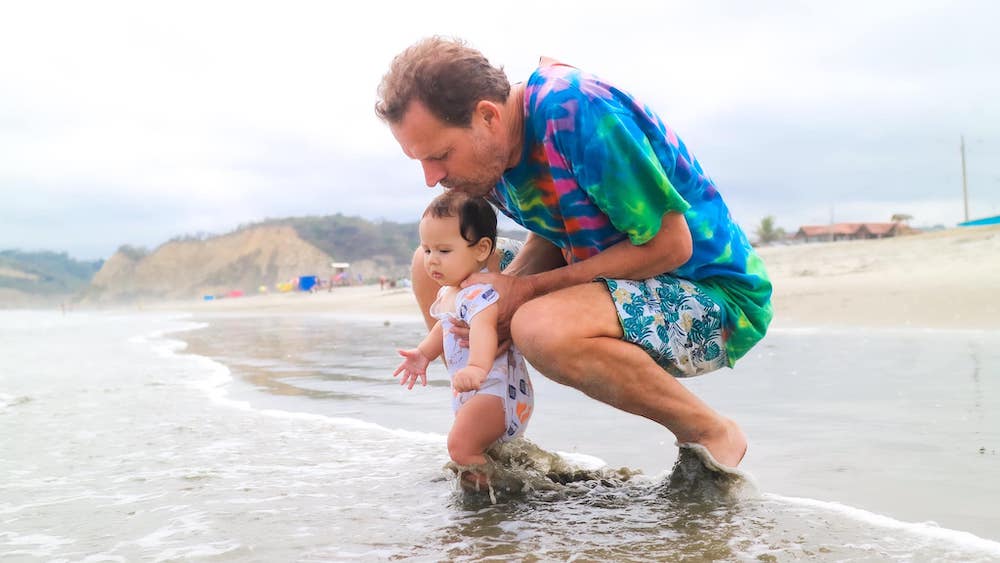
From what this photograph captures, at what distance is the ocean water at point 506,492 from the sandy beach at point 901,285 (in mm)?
3538

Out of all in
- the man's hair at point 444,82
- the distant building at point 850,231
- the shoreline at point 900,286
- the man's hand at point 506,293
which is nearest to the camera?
the man's hair at point 444,82

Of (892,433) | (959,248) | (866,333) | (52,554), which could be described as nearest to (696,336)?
(892,433)

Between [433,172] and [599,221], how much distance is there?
52 cm

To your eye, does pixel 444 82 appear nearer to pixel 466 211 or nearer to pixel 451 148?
pixel 451 148

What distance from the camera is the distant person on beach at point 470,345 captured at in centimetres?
263

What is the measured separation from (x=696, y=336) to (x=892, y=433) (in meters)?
1.12

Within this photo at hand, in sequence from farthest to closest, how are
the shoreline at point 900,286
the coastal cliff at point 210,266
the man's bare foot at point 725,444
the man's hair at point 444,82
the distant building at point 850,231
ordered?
1. the coastal cliff at point 210,266
2. the distant building at point 850,231
3. the shoreline at point 900,286
4. the man's bare foot at point 725,444
5. the man's hair at point 444,82

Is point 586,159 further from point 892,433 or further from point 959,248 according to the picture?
point 959,248

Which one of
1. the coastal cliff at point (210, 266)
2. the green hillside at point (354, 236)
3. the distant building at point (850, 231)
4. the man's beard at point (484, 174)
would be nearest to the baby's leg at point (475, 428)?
the man's beard at point (484, 174)

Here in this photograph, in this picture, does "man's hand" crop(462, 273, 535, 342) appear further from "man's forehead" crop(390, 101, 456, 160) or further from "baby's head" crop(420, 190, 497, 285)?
"man's forehead" crop(390, 101, 456, 160)

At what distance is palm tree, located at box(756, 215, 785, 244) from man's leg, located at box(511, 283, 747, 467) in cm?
5551

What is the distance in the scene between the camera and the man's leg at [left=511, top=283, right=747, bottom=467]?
8.11 feet

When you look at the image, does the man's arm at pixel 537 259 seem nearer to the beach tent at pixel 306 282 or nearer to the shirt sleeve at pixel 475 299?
the shirt sleeve at pixel 475 299

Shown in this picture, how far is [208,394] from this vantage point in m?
5.40
